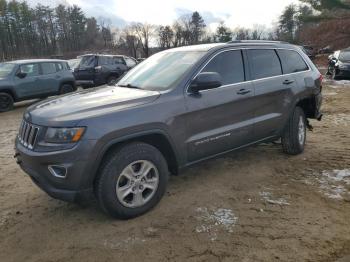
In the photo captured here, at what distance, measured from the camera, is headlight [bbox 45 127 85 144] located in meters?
3.33

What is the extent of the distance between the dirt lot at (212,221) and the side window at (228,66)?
4.41ft

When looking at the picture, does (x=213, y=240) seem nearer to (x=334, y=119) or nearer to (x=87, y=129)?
(x=87, y=129)

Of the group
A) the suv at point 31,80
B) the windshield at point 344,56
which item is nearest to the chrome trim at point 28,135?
the suv at point 31,80

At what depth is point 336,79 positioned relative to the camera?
664 inches

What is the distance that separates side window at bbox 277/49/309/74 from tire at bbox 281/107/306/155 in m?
0.63

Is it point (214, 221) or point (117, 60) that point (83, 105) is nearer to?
point (214, 221)

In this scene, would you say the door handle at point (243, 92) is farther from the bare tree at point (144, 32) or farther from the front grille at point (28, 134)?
the bare tree at point (144, 32)

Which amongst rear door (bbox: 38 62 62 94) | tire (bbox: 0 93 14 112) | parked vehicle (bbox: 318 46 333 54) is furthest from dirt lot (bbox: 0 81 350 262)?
parked vehicle (bbox: 318 46 333 54)

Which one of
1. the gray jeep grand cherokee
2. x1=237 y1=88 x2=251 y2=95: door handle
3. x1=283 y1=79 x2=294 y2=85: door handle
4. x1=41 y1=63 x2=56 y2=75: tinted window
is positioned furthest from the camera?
x1=41 y1=63 x2=56 y2=75: tinted window

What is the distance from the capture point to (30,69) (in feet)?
41.2

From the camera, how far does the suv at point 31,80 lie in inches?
467

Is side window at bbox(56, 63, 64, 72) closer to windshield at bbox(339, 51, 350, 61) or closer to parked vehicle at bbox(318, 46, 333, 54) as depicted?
windshield at bbox(339, 51, 350, 61)

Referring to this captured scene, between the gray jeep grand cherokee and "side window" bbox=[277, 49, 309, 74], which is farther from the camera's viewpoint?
"side window" bbox=[277, 49, 309, 74]

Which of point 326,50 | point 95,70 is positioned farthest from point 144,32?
point 95,70
